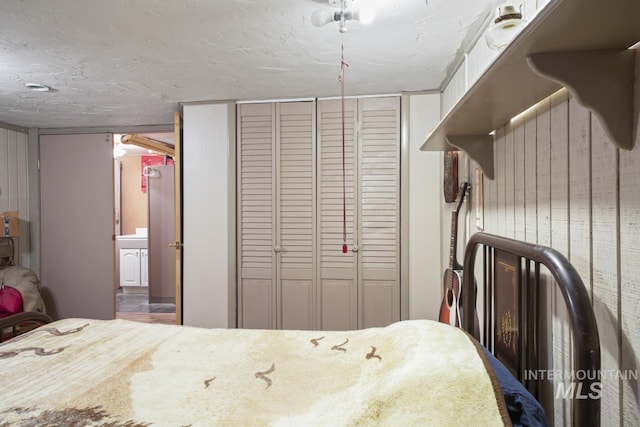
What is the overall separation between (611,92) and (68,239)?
4.76 meters

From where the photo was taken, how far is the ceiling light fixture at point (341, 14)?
5.17 feet

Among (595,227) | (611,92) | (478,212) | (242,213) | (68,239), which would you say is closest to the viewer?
(611,92)

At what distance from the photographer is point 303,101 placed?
121 inches

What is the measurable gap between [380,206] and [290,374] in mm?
1843

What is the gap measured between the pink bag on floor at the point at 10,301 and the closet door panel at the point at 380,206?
3.06 m

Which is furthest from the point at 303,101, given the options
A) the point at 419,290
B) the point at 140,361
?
the point at 140,361

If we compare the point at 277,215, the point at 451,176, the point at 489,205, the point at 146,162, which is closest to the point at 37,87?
the point at 277,215

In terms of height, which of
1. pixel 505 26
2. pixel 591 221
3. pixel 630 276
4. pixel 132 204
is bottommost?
pixel 630 276

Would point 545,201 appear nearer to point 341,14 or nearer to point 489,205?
point 489,205

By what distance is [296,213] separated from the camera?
3.08 meters

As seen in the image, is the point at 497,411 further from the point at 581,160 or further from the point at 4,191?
the point at 4,191

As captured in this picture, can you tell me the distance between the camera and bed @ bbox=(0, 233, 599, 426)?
0.87 meters

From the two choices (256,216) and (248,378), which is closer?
(248,378)

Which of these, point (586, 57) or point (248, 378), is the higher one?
point (586, 57)
